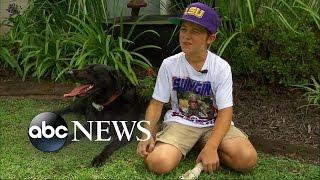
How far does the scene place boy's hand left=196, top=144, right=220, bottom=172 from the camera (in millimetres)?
3299

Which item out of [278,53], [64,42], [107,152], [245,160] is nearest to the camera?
[245,160]

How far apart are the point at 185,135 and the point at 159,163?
12.6 inches

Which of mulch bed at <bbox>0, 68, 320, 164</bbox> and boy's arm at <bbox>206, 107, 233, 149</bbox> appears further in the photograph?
mulch bed at <bbox>0, 68, 320, 164</bbox>

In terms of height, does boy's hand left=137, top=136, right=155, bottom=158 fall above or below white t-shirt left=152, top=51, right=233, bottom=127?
below

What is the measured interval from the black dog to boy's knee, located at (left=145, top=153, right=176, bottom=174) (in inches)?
16.9

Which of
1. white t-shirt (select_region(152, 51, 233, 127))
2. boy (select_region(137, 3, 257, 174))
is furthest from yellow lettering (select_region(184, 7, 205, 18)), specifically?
white t-shirt (select_region(152, 51, 233, 127))

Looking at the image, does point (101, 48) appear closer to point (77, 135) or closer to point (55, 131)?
point (77, 135)

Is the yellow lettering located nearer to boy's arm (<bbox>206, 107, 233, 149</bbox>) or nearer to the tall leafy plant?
boy's arm (<bbox>206, 107, 233, 149</bbox>)

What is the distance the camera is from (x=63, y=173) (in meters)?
3.41

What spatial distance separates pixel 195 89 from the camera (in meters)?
3.53

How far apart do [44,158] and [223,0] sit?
7.12 feet

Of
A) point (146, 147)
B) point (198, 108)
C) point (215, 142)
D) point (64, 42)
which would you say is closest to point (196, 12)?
point (198, 108)

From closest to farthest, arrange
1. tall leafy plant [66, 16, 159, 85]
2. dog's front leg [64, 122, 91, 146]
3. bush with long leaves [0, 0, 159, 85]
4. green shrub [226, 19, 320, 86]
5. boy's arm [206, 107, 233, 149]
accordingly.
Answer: boy's arm [206, 107, 233, 149] → dog's front leg [64, 122, 91, 146] → green shrub [226, 19, 320, 86] → tall leafy plant [66, 16, 159, 85] → bush with long leaves [0, 0, 159, 85]

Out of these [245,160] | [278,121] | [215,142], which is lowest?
[278,121]
